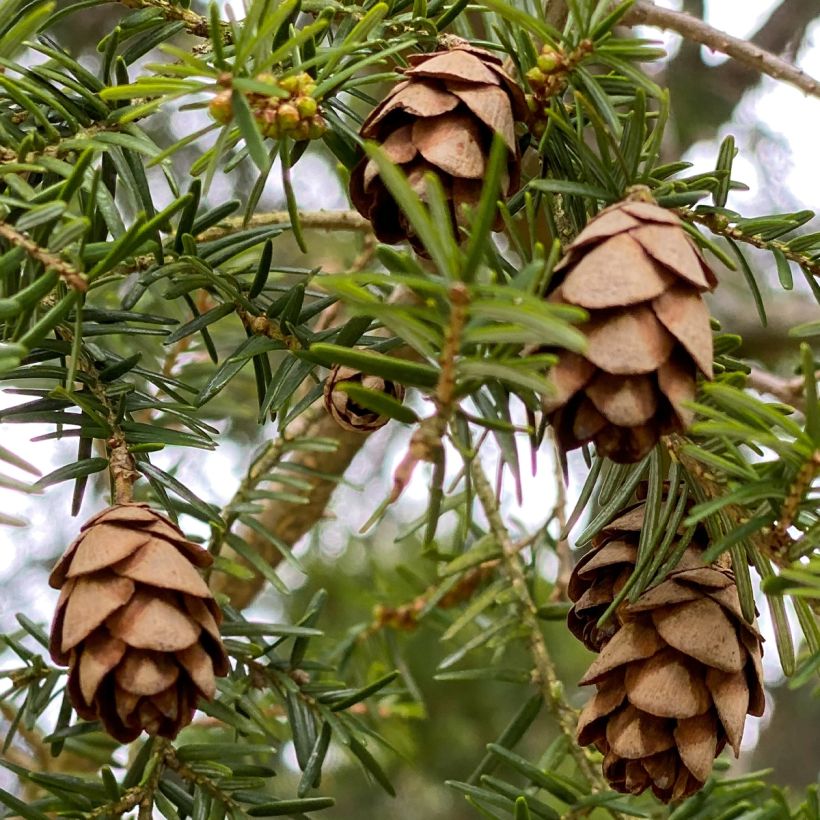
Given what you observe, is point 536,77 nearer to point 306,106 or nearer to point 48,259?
point 306,106

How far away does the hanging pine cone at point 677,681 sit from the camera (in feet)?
1.40

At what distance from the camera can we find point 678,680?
43 centimetres

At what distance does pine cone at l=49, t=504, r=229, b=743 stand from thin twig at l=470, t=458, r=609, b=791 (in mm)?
243

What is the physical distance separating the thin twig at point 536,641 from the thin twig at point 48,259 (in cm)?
28

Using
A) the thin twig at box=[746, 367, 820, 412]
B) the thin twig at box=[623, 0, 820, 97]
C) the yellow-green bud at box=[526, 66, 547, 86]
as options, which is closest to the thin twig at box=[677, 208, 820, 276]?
the yellow-green bud at box=[526, 66, 547, 86]

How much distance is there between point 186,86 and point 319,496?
60cm

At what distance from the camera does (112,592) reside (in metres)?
0.39

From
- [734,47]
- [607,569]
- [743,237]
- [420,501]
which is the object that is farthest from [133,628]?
[420,501]

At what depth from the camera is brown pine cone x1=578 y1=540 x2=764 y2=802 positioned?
0.43 meters

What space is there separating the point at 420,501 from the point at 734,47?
1155mm

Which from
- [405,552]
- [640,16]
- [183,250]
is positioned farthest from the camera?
[405,552]

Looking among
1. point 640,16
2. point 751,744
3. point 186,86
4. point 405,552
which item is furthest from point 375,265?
point 751,744

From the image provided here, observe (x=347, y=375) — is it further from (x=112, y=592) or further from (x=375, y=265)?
(x=375, y=265)

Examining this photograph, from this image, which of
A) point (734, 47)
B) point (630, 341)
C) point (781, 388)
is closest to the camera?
point (630, 341)
